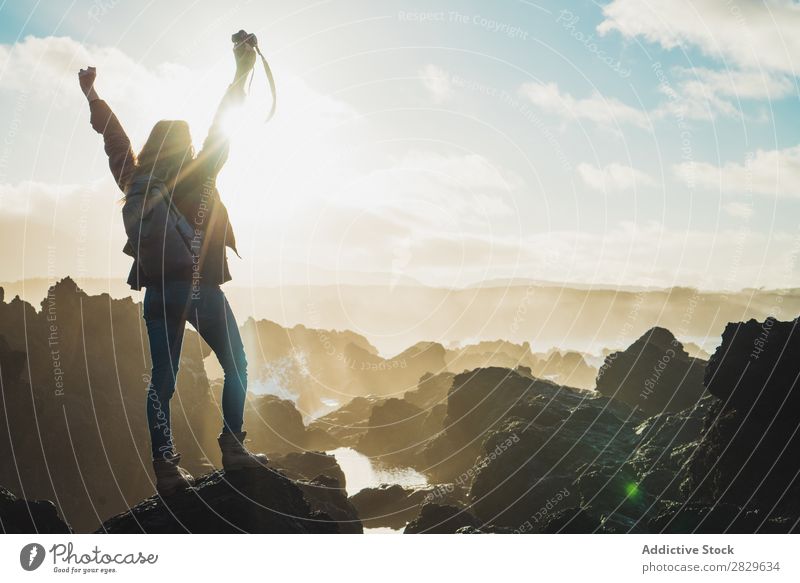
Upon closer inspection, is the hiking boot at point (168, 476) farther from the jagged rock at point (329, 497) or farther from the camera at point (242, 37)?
the jagged rock at point (329, 497)

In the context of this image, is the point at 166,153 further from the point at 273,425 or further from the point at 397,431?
the point at 397,431

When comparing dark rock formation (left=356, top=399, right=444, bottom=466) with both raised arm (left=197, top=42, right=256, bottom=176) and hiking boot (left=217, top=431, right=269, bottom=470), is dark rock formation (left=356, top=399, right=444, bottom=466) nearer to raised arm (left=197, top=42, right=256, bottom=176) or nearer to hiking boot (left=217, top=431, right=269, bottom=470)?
hiking boot (left=217, top=431, right=269, bottom=470)

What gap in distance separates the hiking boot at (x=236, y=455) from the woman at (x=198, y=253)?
0.04m

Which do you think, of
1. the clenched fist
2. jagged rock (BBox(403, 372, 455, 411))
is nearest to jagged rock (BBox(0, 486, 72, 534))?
the clenched fist

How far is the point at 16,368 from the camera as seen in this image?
222 feet

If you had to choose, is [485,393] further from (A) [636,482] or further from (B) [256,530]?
(B) [256,530]

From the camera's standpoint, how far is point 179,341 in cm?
848

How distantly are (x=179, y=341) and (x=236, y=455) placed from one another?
2116 millimetres

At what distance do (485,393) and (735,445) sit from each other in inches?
2795

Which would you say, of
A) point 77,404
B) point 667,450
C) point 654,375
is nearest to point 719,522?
point 667,450

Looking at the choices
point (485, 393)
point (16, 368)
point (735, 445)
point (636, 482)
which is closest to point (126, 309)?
point (16, 368)

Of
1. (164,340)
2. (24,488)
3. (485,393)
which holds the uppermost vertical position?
(485,393)

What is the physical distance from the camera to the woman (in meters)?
8.36
